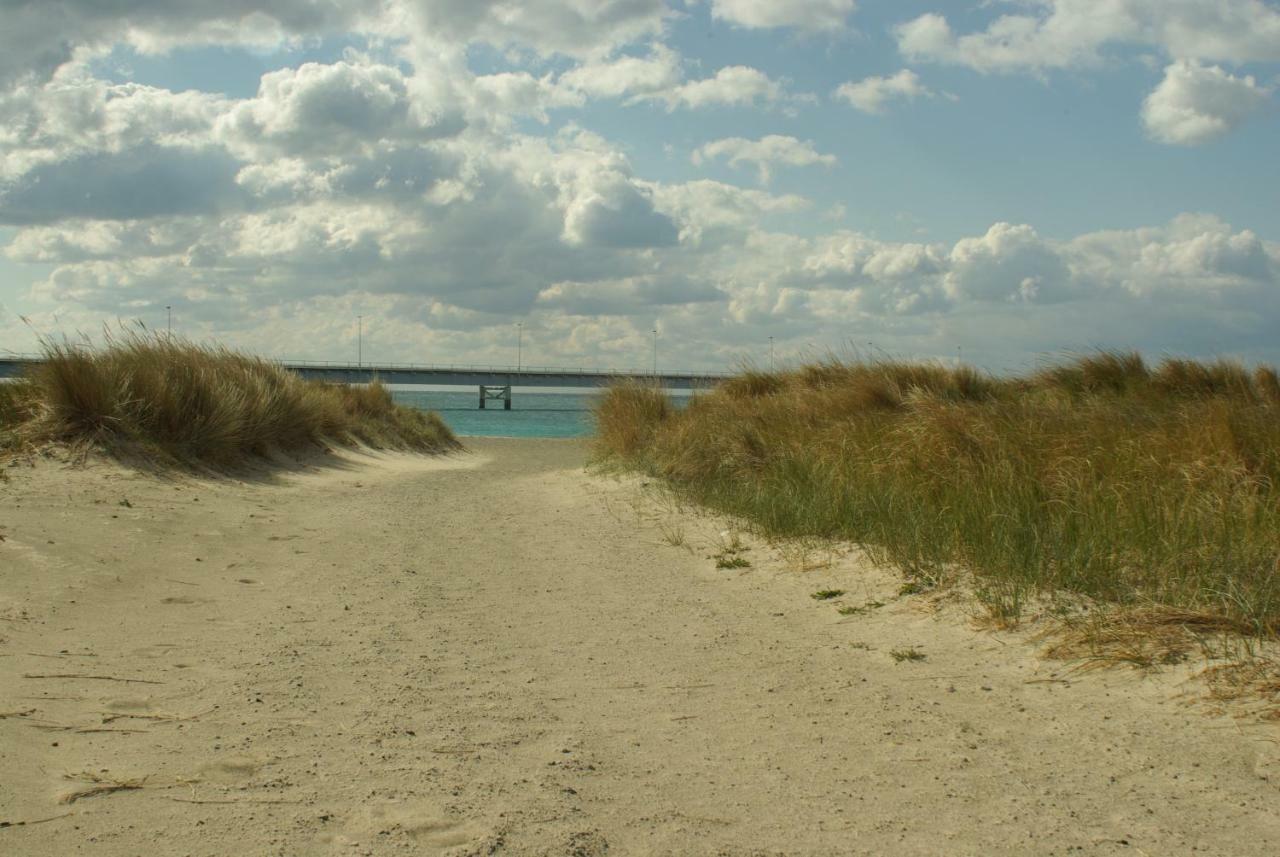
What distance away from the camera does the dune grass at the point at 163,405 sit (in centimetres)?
1138

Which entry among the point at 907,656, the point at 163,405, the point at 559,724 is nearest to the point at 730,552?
the point at 907,656

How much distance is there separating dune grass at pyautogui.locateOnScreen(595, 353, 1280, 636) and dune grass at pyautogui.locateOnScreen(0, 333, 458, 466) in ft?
18.1

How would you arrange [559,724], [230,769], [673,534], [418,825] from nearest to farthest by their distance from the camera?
1. [418,825]
2. [230,769]
3. [559,724]
4. [673,534]

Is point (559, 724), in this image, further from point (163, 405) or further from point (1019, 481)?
point (163, 405)

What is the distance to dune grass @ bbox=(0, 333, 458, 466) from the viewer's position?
11.4 metres

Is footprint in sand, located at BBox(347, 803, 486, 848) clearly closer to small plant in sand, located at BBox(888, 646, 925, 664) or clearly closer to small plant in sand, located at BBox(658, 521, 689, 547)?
small plant in sand, located at BBox(888, 646, 925, 664)

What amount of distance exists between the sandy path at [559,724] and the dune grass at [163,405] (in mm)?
4646

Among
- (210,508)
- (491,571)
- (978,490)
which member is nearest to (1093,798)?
(978,490)

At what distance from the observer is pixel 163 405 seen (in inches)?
496

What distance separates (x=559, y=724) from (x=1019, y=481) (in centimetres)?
517

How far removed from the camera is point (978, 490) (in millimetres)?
7520

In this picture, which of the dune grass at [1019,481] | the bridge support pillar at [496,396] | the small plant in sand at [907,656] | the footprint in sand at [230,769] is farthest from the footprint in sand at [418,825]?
the bridge support pillar at [496,396]

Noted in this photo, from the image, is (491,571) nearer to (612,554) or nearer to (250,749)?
(612,554)

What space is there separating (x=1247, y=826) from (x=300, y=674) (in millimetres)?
3739
